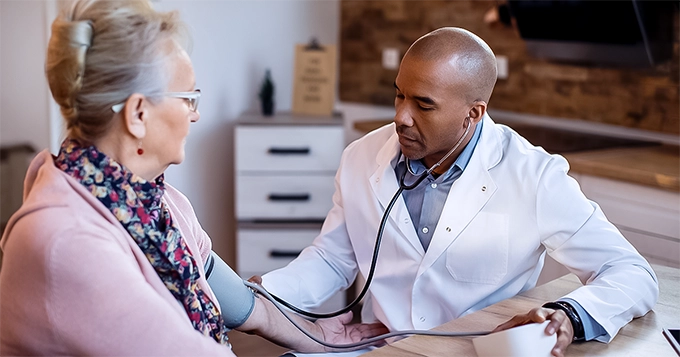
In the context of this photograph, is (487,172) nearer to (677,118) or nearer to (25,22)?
(677,118)

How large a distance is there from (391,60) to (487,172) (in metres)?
2.10

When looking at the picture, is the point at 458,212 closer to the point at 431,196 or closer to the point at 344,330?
the point at 431,196

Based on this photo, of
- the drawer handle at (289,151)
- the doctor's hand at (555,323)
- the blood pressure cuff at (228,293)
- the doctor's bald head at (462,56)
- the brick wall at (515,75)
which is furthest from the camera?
the drawer handle at (289,151)

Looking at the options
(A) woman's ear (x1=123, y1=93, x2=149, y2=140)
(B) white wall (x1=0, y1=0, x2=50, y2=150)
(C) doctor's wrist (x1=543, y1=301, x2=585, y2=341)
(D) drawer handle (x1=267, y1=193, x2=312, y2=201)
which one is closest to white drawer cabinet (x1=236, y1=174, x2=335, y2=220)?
(D) drawer handle (x1=267, y1=193, x2=312, y2=201)

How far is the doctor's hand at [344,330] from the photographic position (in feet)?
5.25

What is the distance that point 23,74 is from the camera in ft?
10.2

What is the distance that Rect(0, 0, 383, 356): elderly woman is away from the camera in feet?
Answer: 3.30

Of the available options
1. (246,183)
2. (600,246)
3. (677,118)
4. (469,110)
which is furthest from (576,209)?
(246,183)

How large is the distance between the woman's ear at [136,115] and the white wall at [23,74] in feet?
7.18

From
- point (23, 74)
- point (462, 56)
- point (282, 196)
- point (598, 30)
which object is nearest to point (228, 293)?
point (462, 56)

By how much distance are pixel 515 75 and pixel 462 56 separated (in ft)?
5.64

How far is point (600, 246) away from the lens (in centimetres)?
147

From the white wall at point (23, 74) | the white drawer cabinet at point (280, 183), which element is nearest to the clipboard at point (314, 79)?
the white drawer cabinet at point (280, 183)

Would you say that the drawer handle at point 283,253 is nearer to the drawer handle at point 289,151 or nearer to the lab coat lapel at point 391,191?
the drawer handle at point 289,151
